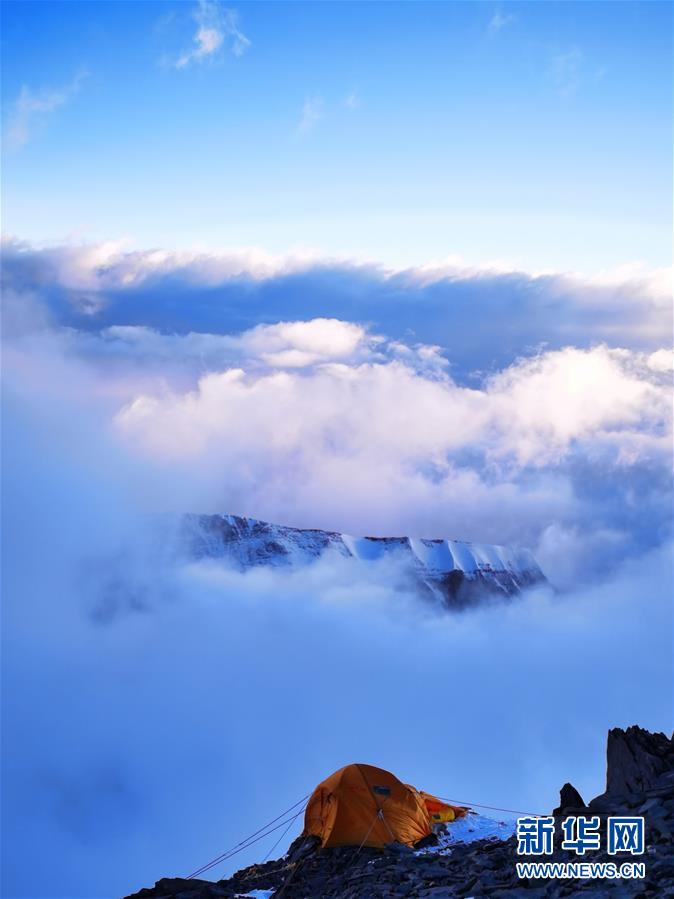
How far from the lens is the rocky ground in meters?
21.3

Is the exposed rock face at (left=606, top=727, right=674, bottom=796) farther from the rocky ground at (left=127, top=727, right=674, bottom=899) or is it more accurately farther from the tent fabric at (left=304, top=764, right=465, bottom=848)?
the tent fabric at (left=304, top=764, right=465, bottom=848)

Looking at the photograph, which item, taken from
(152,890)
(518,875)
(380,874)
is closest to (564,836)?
(518,875)

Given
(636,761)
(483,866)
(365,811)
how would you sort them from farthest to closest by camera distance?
1. (365,811)
2. (636,761)
3. (483,866)

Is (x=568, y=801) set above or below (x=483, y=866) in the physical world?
above

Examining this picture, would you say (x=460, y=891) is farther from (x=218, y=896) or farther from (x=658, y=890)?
(x=218, y=896)

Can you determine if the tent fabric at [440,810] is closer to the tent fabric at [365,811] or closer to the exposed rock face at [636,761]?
the tent fabric at [365,811]

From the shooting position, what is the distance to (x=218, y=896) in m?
29.2

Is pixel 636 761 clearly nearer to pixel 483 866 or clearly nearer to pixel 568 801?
pixel 568 801

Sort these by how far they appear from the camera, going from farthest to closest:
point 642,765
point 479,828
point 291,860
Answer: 1. point 479,828
2. point 291,860
3. point 642,765

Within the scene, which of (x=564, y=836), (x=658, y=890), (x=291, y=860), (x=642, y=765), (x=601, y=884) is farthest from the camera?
(x=291, y=860)

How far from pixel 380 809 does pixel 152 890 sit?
8.51 m

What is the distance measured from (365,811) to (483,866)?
885 centimetres

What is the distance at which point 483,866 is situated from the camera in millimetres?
24922

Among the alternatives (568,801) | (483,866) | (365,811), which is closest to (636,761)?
(568,801)
